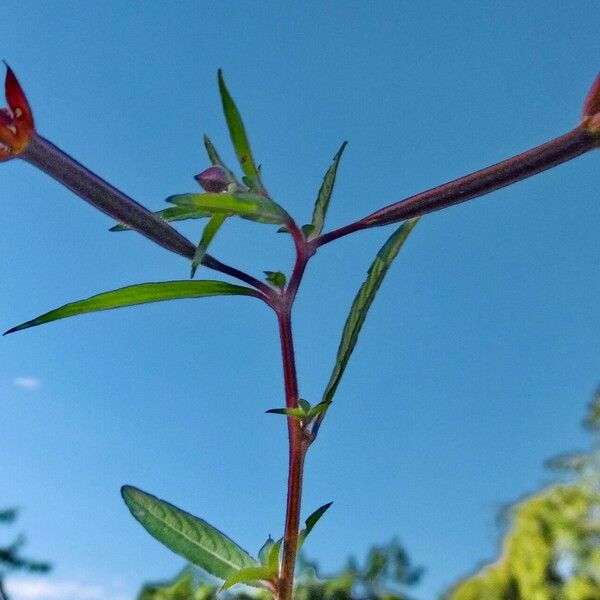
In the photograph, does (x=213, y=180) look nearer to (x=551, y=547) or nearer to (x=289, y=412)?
(x=289, y=412)

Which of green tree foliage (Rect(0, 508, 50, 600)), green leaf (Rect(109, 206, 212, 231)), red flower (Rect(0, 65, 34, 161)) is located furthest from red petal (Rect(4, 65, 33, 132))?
green tree foliage (Rect(0, 508, 50, 600))

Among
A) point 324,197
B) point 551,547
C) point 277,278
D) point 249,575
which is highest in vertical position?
point 551,547

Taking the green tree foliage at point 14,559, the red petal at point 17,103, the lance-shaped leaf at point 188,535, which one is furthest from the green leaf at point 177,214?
the green tree foliage at point 14,559

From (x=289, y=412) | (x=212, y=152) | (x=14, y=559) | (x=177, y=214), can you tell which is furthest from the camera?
(x=14, y=559)

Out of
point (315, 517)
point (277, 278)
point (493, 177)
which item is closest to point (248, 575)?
point (315, 517)

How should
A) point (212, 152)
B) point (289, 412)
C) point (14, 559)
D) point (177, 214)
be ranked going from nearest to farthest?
point (289, 412)
point (177, 214)
point (212, 152)
point (14, 559)

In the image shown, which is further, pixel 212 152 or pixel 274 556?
pixel 212 152

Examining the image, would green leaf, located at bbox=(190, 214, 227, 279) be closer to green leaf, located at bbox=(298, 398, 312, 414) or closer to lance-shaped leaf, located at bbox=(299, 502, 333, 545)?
green leaf, located at bbox=(298, 398, 312, 414)
